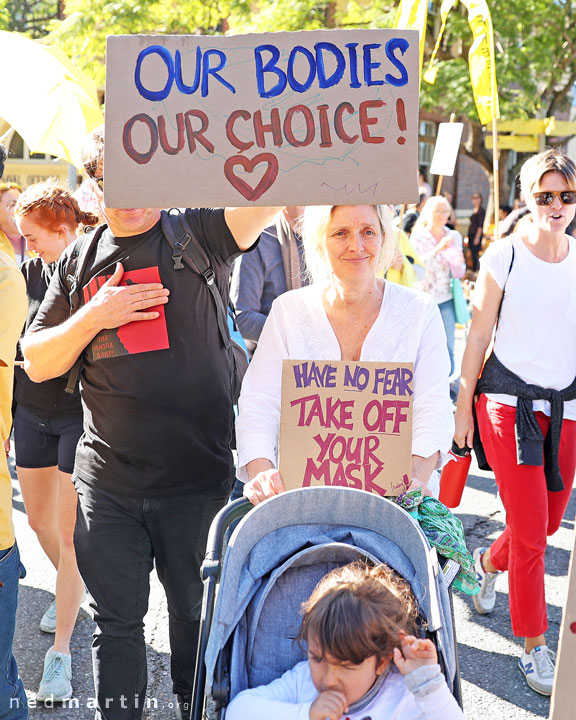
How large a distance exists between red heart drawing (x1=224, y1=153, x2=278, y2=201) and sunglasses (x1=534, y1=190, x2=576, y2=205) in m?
1.77

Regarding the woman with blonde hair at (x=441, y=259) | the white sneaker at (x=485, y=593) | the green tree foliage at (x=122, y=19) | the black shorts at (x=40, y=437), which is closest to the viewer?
the black shorts at (x=40, y=437)

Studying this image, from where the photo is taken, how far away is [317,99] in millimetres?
2293

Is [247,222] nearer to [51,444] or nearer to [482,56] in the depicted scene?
[51,444]

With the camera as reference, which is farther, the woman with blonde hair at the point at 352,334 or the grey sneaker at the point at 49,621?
the grey sneaker at the point at 49,621

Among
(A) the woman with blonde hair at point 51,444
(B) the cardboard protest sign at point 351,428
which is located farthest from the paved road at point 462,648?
(B) the cardboard protest sign at point 351,428

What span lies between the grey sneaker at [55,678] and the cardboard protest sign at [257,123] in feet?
7.08

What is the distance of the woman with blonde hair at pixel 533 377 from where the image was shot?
3.65m

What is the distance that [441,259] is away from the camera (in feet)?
26.7

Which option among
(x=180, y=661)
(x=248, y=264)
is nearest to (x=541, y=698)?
(x=180, y=661)

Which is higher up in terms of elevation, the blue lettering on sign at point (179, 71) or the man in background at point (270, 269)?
the blue lettering on sign at point (179, 71)

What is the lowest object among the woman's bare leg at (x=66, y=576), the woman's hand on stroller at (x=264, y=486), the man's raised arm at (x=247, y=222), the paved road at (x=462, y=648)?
the paved road at (x=462, y=648)

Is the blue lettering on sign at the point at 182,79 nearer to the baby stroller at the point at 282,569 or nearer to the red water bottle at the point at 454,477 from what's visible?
the baby stroller at the point at 282,569

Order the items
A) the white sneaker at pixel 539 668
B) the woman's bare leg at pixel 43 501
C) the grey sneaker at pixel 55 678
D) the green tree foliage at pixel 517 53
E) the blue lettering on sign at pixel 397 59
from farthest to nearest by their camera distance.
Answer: the green tree foliage at pixel 517 53 < the woman's bare leg at pixel 43 501 < the white sneaker at pixel 539 668 < the grey sneaker at pixel 55 678 < the blue lettering on sign at pixel 397 59

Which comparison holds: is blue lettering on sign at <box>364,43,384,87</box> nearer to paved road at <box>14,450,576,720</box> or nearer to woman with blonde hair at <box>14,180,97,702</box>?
woman with blonde hair at <box>14,180,97,702</box>
